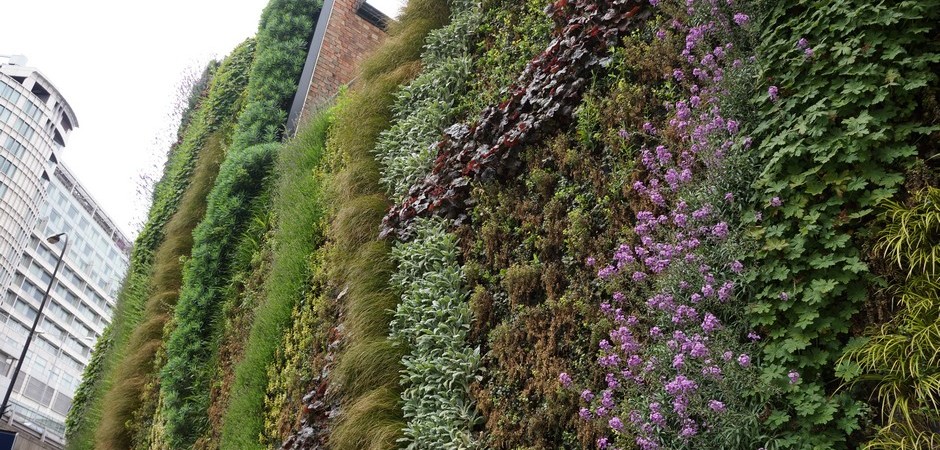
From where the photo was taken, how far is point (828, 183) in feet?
10.3

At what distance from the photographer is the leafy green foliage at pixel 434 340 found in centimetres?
473

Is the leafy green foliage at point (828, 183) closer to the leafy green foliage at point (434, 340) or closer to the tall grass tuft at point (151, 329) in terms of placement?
the leafy green foliage at point (434, 340)

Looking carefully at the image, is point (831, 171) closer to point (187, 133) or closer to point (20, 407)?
point (187, 133)

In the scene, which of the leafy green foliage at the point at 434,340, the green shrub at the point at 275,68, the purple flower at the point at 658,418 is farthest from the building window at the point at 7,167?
the purple flower at the point at 658,418

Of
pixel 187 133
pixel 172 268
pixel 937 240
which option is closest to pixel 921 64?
pixel 937 240

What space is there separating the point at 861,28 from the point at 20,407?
9297 cm

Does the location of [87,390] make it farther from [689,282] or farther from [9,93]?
[9,93]

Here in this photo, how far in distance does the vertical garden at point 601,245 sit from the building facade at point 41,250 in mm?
79999

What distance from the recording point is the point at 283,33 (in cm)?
1277

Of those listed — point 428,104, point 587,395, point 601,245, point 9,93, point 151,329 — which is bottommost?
point 587,395

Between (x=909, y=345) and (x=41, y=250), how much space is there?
341ft

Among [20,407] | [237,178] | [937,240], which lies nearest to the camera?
[937,240]

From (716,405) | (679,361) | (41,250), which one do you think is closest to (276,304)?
(679,361)

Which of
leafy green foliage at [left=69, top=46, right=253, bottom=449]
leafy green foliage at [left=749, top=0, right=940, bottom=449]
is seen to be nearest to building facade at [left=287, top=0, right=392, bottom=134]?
leafy green foliage at [left=69, top=46, right=253, bottom=449]
